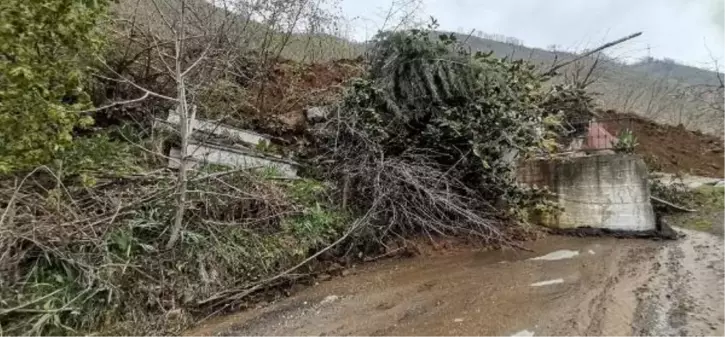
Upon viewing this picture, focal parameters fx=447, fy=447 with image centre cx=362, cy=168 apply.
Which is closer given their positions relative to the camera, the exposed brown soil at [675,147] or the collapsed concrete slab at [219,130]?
the collapsed concrete slab at [219,130]

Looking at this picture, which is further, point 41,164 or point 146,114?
point 146,114

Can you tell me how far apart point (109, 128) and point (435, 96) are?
4.01m

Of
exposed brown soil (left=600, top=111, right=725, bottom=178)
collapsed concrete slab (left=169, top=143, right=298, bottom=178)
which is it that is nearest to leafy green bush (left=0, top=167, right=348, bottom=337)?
collapsed concrete slab (left=169, top=143, right=298, bottom=178)

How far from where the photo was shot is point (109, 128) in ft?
16.7

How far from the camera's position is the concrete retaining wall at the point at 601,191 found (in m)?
6.12

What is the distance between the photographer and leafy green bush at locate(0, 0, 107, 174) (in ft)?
10.5

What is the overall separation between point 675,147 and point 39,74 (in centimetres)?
1228

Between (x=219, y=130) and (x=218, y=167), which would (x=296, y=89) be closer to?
(x=219, y=130)

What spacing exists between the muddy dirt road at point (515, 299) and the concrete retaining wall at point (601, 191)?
79 cm

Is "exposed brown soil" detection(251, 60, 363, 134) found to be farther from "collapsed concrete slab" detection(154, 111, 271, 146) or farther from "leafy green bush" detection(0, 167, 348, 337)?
"leafy green bush" detection(0, 167, 348, 337)

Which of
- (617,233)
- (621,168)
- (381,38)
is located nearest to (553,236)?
(617,233)

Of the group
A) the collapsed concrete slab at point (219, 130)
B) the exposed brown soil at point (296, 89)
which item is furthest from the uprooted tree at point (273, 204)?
the exposed brown soil at point (296, 89)

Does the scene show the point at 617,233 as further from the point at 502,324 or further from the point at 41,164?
the point at 41,164

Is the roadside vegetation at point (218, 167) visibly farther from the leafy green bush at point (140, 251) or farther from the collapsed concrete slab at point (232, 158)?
the collapsed concrete slab at point (232, 158)
